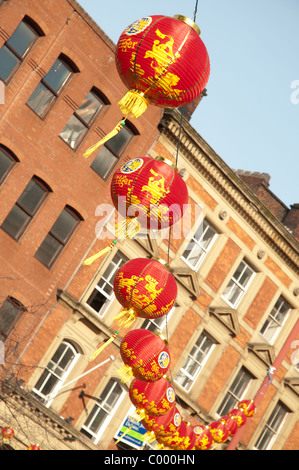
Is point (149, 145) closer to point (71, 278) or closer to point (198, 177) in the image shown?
point (198, 177)

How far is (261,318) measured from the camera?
94.8 ft

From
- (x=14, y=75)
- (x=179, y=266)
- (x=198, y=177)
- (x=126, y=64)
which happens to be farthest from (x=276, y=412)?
(x=126, y=64)

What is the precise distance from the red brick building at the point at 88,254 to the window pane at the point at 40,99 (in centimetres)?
3

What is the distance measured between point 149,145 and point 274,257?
24.9ft

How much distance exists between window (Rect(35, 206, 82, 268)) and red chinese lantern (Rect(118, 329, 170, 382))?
31.3ft

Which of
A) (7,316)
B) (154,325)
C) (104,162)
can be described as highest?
(104,162)

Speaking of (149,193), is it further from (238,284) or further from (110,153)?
(238,284)

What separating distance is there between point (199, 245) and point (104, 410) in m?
6.53

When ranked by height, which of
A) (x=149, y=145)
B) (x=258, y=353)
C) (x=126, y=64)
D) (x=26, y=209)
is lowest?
(x=126, y=64)

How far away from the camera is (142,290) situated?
476 inches

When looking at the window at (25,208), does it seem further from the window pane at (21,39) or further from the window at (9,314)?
the window pane at (21,39)

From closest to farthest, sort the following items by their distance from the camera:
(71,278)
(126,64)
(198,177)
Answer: (126,64), (71,278), (198,177)

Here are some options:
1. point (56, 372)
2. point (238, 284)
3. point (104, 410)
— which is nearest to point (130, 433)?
point (104, 410)

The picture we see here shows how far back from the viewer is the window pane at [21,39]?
2119 centimetres
